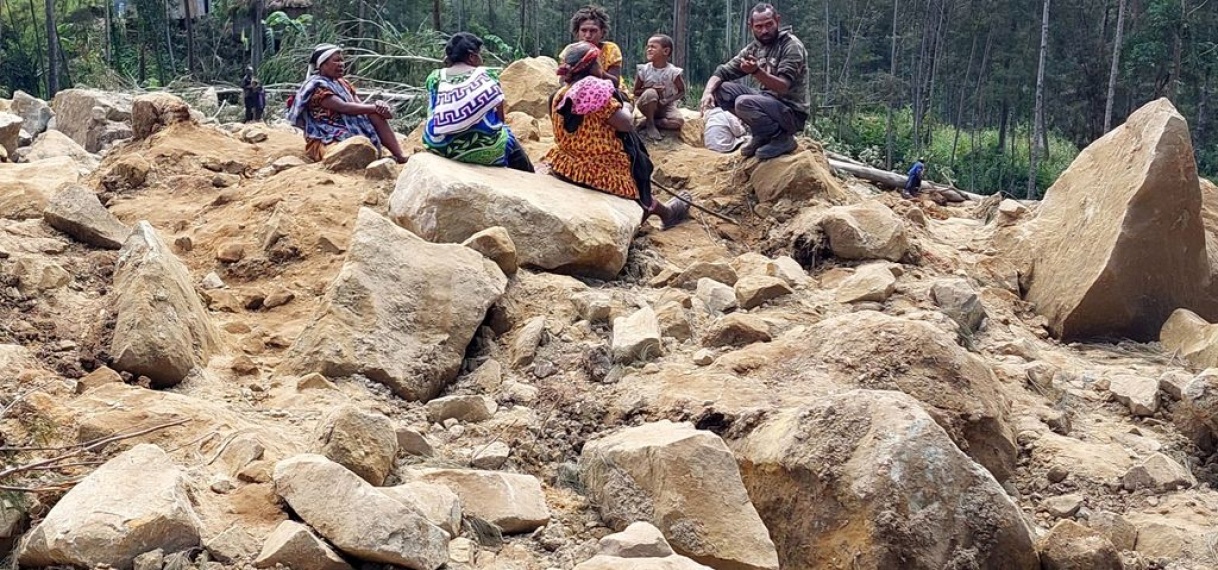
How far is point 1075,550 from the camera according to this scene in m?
3.37

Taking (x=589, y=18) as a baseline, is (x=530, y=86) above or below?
below

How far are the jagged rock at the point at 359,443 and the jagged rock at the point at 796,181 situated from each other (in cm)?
351

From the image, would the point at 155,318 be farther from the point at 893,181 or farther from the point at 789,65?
the point at 893,181

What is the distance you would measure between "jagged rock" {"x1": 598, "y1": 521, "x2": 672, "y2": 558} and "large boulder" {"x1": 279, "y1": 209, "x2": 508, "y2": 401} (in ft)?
4.93

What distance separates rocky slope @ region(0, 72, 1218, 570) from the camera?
305 cm

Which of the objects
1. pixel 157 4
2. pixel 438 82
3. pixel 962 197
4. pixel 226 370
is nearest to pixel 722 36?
pixel 157 4

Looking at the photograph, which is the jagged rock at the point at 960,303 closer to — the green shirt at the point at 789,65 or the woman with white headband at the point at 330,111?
the green shirt at the point at 789,65

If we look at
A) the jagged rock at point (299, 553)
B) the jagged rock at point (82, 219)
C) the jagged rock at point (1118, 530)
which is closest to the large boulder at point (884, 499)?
the jagged rock at point (1118, 530)

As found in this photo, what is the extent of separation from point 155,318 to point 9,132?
4155 millimetres

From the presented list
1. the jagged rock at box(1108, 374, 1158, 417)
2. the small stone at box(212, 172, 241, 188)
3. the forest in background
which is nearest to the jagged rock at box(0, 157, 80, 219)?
the small stone at box(212, 172, 241, 188)

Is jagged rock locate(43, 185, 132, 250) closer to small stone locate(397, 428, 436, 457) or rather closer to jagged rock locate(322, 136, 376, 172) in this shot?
jagged rock locate(322, 136, 376, 172)

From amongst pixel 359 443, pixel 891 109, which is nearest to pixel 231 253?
pixel 359 443

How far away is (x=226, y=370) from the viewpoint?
13.8 feet

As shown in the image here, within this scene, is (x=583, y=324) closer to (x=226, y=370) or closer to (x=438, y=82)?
(x=226, y=370)
